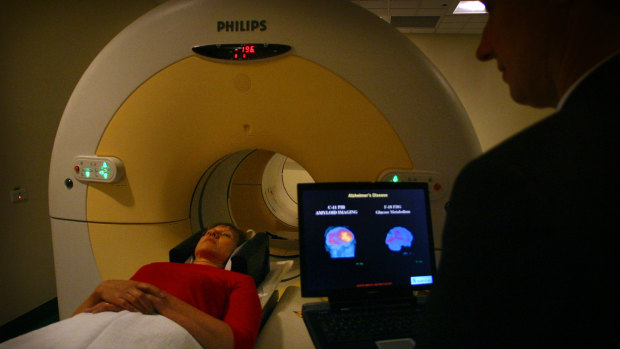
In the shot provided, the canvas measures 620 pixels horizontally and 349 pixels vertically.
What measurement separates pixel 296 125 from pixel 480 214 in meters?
0.92

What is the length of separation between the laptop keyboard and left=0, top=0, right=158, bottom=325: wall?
2191mm

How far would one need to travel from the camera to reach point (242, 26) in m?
1.21

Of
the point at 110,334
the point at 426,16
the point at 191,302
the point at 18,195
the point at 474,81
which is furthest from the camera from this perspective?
the point at 474,81

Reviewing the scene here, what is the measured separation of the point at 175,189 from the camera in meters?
1.39

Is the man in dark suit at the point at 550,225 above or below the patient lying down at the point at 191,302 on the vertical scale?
above

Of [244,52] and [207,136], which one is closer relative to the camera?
[244,52]

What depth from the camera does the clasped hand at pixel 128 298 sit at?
1.01 meters

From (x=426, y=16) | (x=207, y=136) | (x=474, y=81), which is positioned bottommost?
(x=207, y=136)

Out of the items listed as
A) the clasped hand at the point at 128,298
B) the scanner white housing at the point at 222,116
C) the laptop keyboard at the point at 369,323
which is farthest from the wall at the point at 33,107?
the laptop keyboard at the point at 369,323

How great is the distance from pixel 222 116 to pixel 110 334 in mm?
776

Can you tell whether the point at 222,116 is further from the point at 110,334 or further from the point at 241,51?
the point at 110,334

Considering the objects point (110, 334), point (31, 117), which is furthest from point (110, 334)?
point (31, 117)

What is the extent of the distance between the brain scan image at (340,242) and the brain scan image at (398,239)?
11cm

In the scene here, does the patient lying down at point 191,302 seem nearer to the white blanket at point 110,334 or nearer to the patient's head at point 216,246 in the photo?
the white blanket at point 110,334
